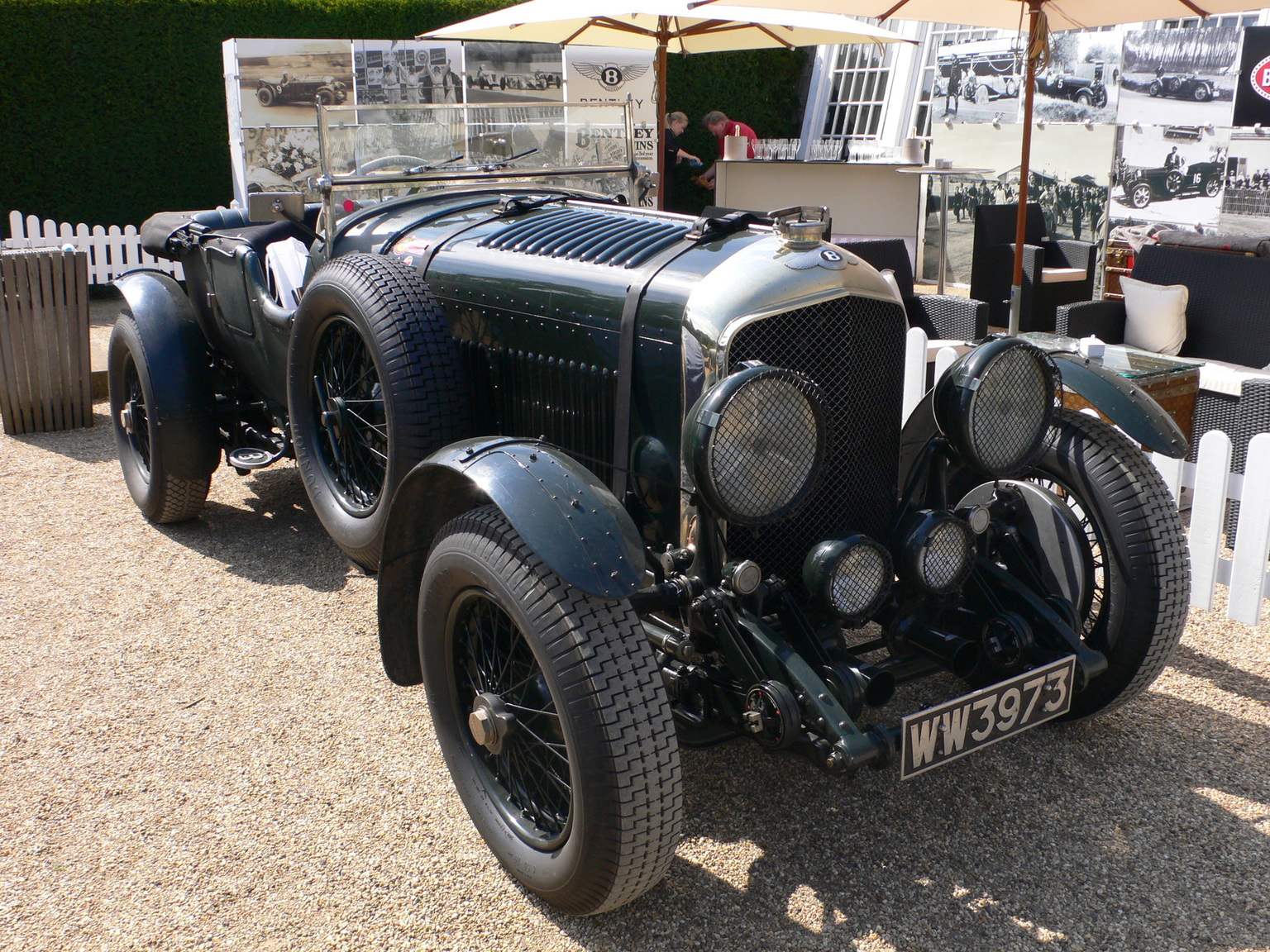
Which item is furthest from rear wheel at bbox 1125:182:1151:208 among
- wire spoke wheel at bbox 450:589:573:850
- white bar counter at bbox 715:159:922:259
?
wire spoke wheel at bbox 450:589:573:850

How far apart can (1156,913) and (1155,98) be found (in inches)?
321

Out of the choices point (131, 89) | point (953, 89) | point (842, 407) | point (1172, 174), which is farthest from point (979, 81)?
point (842, 407)

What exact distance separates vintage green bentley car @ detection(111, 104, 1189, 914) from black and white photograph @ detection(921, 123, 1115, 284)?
23.4 ft

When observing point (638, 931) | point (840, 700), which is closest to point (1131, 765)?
point (840, 700)

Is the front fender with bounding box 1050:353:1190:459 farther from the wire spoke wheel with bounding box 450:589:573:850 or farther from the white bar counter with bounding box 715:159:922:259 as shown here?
the white bar counter with bounding box 715:159:922:259

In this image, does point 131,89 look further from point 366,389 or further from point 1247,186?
point 1247,186

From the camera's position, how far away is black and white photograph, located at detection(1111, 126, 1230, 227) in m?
8.33

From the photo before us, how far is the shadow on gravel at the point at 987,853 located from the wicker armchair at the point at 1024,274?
5176 millimetres

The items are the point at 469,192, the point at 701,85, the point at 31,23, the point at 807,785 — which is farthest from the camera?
the point at 701,85

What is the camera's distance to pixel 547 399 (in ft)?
9.72

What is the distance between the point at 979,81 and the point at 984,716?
9.67m

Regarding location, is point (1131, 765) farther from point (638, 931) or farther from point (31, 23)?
point (31, 23)

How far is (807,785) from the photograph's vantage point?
9.05ft

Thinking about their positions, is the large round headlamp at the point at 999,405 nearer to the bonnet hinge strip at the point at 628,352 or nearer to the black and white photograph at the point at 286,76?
the bonnet hinge strip at the point at 628,352
